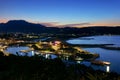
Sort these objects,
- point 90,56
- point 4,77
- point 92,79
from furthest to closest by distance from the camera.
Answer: point 90,56
point 4,77
point 92,79

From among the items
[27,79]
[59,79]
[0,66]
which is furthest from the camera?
[0,66]

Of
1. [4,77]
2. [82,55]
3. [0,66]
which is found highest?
[4,77]

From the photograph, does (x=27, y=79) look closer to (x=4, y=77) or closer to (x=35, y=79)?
(x=35, y=79)

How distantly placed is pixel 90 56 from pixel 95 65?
1481cm

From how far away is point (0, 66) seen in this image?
16.6 m

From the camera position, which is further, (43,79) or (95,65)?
(95,65)

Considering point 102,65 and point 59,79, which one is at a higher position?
A: point 59,79

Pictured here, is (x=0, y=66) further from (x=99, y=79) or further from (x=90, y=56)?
(x=90, y=56)

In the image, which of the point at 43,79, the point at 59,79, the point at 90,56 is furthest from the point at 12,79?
the point at 90,56

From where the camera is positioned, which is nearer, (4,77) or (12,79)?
(12,79)

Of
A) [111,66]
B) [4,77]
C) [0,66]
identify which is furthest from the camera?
[111,66]

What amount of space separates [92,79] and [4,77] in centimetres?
344

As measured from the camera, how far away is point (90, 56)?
254 ft

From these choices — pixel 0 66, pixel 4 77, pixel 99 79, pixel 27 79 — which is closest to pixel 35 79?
pixel 27 79
